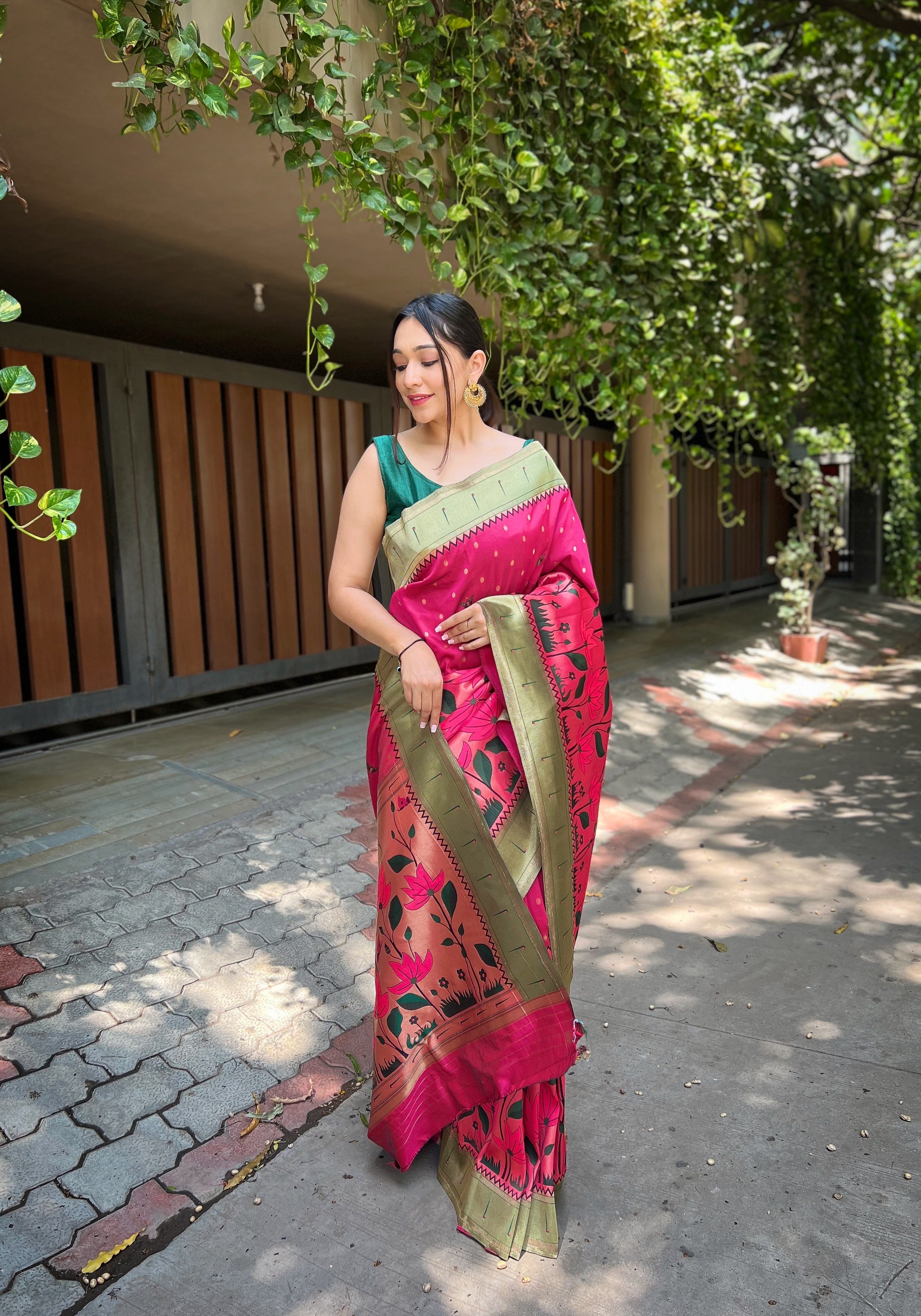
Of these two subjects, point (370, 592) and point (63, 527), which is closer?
point (63, 527)

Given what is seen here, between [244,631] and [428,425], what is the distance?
4.20 meters

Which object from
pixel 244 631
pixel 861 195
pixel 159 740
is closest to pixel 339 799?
pixel 159 740

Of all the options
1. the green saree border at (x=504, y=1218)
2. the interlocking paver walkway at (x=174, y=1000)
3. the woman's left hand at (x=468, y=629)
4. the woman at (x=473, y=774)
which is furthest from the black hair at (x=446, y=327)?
the interlocking paver walkway at (x=174, y=1000)

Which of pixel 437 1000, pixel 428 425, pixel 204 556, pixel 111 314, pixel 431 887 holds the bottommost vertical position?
pixel 437 1000

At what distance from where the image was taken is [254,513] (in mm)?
6008

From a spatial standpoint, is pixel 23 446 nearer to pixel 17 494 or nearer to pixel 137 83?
pixel 17 494

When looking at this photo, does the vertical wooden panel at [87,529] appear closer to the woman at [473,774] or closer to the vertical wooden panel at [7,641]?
the vertical wooden panel at [7,641]

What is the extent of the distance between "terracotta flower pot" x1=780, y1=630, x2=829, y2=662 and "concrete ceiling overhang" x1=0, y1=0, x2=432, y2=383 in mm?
4441

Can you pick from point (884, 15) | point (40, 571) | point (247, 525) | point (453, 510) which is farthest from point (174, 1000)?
point (884, 15)

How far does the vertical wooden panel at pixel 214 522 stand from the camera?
18.4 ft

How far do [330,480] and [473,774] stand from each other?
16.3 ft

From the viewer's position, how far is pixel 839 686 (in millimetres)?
7719

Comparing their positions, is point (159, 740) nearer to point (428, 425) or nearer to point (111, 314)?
point (428, 425)

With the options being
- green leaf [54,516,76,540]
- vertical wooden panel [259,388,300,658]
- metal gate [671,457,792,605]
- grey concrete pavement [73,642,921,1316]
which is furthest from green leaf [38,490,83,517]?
metal gate [671,457,792,605]
